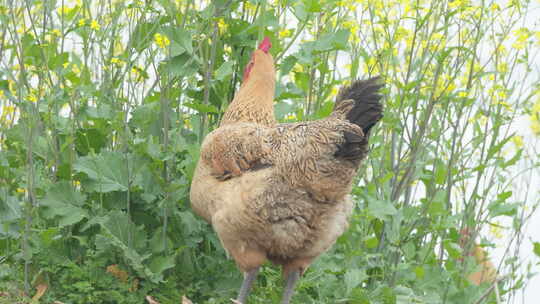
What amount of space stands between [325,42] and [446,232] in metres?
2.06

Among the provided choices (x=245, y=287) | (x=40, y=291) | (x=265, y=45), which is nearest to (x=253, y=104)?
(x=265, y=45)

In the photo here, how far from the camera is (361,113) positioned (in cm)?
436

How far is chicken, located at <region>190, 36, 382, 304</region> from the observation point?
4.33 meters

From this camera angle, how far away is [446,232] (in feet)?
20.3

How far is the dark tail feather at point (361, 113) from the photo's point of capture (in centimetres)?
425

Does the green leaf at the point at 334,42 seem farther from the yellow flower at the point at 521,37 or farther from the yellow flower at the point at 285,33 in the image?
the yellow flower at the point at 521,37

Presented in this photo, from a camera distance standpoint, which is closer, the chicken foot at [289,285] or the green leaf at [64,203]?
the chicken foot at [289,285]

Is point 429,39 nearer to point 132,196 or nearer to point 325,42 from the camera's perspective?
point 325,42

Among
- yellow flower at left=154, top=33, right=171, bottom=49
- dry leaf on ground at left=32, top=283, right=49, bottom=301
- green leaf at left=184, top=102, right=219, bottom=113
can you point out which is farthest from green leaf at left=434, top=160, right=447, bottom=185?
dry leaf on ground at left=32, top=283, right=49, bottom=301

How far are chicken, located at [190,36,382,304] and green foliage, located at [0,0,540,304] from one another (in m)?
0.42

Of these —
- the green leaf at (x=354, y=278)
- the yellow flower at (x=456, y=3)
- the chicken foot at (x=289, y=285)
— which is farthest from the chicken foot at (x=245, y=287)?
the yellow flower at (x=456, y=3)

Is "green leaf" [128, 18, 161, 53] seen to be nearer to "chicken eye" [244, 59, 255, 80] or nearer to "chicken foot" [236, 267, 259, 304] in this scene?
"chicken eye" [244, 59, 255, 80]

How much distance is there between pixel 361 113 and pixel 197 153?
48.6 inches

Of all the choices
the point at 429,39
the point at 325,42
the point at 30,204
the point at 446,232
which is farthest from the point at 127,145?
the point at 446,232
